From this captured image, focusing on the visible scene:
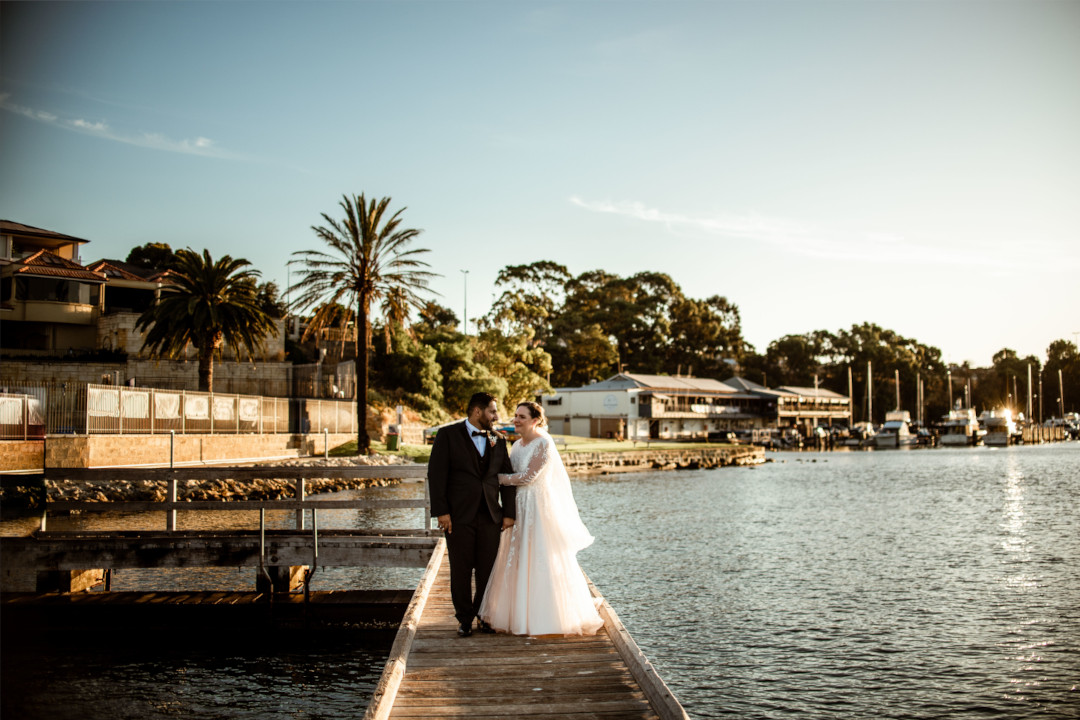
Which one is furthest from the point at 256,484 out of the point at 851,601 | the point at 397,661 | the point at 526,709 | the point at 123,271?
the point at 123,271

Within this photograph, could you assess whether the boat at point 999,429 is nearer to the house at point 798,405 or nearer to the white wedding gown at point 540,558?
the house at point 798,405

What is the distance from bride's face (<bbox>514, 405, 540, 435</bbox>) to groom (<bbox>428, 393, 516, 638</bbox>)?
238mm

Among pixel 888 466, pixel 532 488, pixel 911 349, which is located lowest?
pixel 888 466

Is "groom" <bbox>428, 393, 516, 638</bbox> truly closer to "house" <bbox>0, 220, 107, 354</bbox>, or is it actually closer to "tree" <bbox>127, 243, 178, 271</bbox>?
"house" <bbox>0, 220, 107, 354</bbox>

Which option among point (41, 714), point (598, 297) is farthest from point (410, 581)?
point (598, 297)

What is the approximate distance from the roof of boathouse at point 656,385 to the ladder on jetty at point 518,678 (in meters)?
83.0

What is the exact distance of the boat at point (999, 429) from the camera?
111438 millimetres

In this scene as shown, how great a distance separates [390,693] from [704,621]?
440 inches

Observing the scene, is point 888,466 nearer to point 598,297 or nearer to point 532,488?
point 598,297

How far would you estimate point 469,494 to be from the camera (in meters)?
8.12

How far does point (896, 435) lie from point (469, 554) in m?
109

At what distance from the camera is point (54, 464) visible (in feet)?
89.5

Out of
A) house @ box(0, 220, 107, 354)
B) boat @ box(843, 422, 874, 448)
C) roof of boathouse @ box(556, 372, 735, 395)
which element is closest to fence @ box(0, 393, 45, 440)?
house @ box(0, 220, 107, 354)

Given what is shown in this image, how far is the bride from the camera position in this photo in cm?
823
